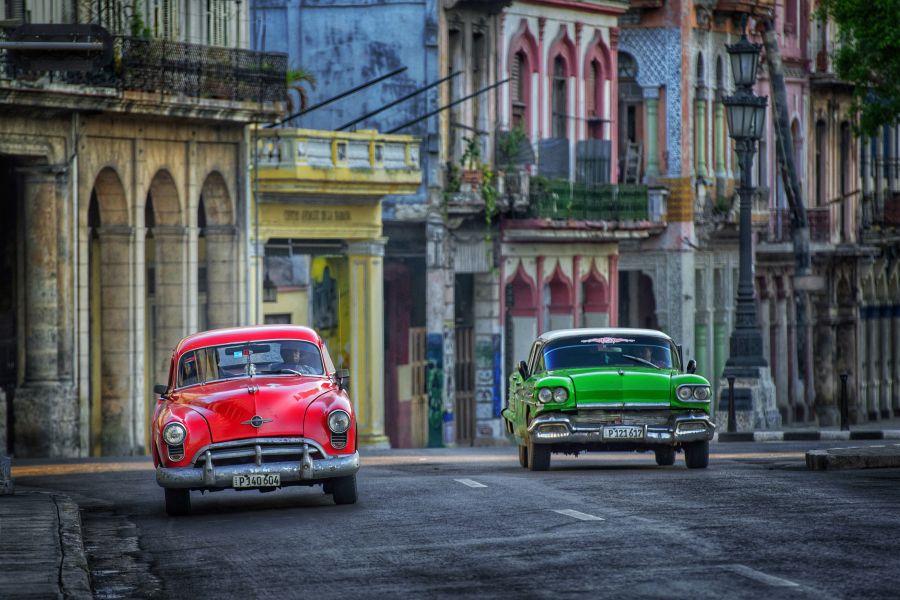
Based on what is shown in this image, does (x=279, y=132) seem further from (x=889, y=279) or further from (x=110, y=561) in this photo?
(x=889, y=279)

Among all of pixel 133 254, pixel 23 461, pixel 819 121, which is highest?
pixel 819 121

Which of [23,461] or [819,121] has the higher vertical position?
[819,121]

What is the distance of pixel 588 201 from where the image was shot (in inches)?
2199

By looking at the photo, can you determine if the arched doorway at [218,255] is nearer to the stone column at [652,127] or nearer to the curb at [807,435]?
the curb at [807,435]

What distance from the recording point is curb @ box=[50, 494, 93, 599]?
15.5 metres

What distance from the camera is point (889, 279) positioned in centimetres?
7588

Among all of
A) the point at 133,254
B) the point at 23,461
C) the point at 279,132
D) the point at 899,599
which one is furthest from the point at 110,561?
the point at 279,132

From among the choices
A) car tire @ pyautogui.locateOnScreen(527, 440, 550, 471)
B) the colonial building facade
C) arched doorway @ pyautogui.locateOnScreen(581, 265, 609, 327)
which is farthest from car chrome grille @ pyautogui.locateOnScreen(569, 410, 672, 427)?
arched doorway @ pyautogui.locateOnScreen(581, 265, 609, 327)

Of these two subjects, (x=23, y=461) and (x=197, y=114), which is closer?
(x=23, y=461)

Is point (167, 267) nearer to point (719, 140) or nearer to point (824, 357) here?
point (719, 140)

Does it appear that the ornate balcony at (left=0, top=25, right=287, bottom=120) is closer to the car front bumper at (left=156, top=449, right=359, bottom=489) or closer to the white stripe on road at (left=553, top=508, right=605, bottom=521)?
the car front bumper at (left=156, top=449, right=359, bottom=489)

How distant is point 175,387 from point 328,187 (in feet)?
79.2

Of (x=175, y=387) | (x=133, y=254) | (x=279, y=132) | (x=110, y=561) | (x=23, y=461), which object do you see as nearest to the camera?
(x=110, y=561)

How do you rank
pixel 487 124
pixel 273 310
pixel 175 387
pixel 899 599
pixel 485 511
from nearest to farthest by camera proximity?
pixel 899 599
pixel 485 511
pixel 175 387
pixel 273 310
pixel 487 124
